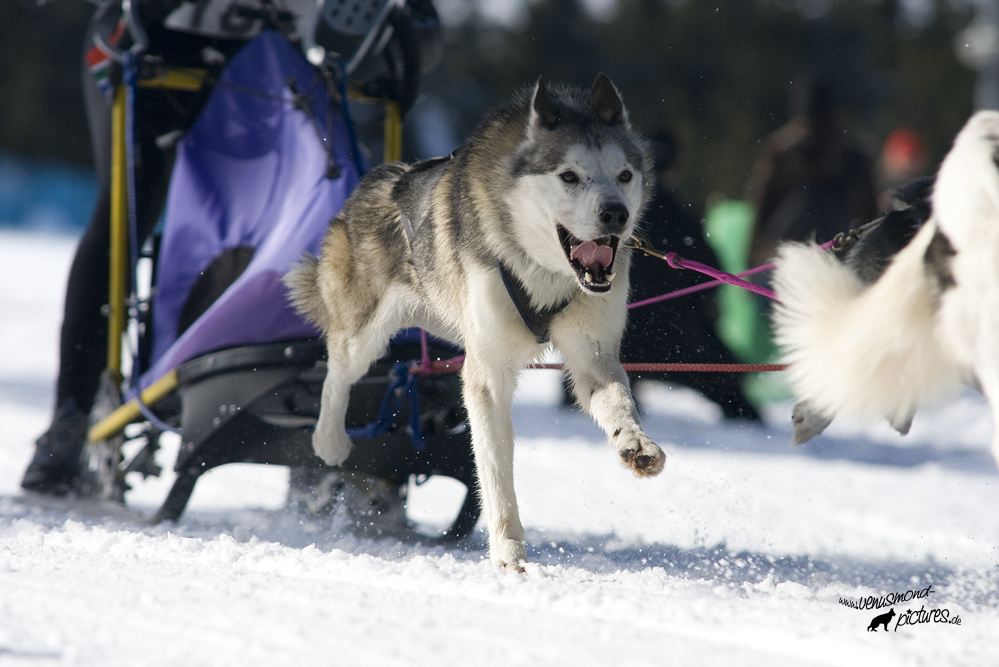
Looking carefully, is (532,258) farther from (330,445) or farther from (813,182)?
(813,182)

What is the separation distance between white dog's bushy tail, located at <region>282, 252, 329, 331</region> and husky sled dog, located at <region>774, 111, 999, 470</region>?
1391 mm

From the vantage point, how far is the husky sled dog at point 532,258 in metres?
2.24

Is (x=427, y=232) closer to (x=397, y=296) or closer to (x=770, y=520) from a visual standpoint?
(x=397, y=296)

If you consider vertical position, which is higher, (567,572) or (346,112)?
(346,112)

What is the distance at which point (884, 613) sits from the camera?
1918 millimetres

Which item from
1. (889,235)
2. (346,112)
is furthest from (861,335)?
(346,112)

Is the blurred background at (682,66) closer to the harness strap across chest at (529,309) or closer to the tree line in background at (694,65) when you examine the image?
the tree line in background at (694,65)

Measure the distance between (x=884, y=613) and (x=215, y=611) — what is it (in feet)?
4.13

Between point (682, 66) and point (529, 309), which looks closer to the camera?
point (529, 309)

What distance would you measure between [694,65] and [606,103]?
20.9 meters

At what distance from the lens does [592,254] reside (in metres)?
2.25

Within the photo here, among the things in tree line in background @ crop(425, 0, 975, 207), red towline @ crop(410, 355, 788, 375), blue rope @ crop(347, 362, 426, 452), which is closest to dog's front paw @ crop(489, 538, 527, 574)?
red towline @ crop(410, 355, 788, 375)

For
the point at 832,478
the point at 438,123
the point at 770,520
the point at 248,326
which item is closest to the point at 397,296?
the point at 248,326

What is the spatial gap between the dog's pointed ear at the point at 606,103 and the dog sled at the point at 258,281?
0.86 m
